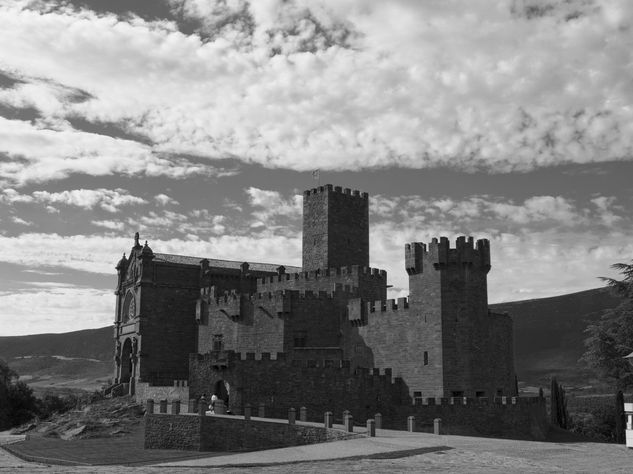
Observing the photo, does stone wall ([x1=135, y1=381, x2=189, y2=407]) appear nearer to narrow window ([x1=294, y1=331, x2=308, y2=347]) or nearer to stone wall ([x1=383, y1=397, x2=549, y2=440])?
narrow window ([x1=294, y1=331, x2=308, y2=347])

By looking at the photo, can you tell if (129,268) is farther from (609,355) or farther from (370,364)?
(609,355)

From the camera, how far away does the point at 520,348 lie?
139250 mm

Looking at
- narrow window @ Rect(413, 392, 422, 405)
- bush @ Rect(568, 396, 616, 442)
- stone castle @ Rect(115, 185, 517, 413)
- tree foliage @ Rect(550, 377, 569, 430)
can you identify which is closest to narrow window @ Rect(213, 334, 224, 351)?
stone castle @ Rect(115, 185, 517, 413)

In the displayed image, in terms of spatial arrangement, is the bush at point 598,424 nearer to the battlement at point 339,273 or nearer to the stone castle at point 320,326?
the stone castle at point 320,326

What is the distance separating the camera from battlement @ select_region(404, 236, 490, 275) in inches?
1714

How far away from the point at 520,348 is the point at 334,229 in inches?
3654

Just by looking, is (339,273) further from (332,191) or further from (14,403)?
(14,403)

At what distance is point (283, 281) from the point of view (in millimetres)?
57875

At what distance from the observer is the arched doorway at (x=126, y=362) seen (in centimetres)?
6072

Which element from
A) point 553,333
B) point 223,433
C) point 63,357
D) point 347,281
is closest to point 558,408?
point 347,281

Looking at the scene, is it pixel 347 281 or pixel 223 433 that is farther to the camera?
pixel 347 281

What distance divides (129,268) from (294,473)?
148 feet

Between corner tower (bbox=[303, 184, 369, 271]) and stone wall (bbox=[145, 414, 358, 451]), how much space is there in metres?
24.7

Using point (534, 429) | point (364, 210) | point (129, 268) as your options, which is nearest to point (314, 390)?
point (534, 429)
